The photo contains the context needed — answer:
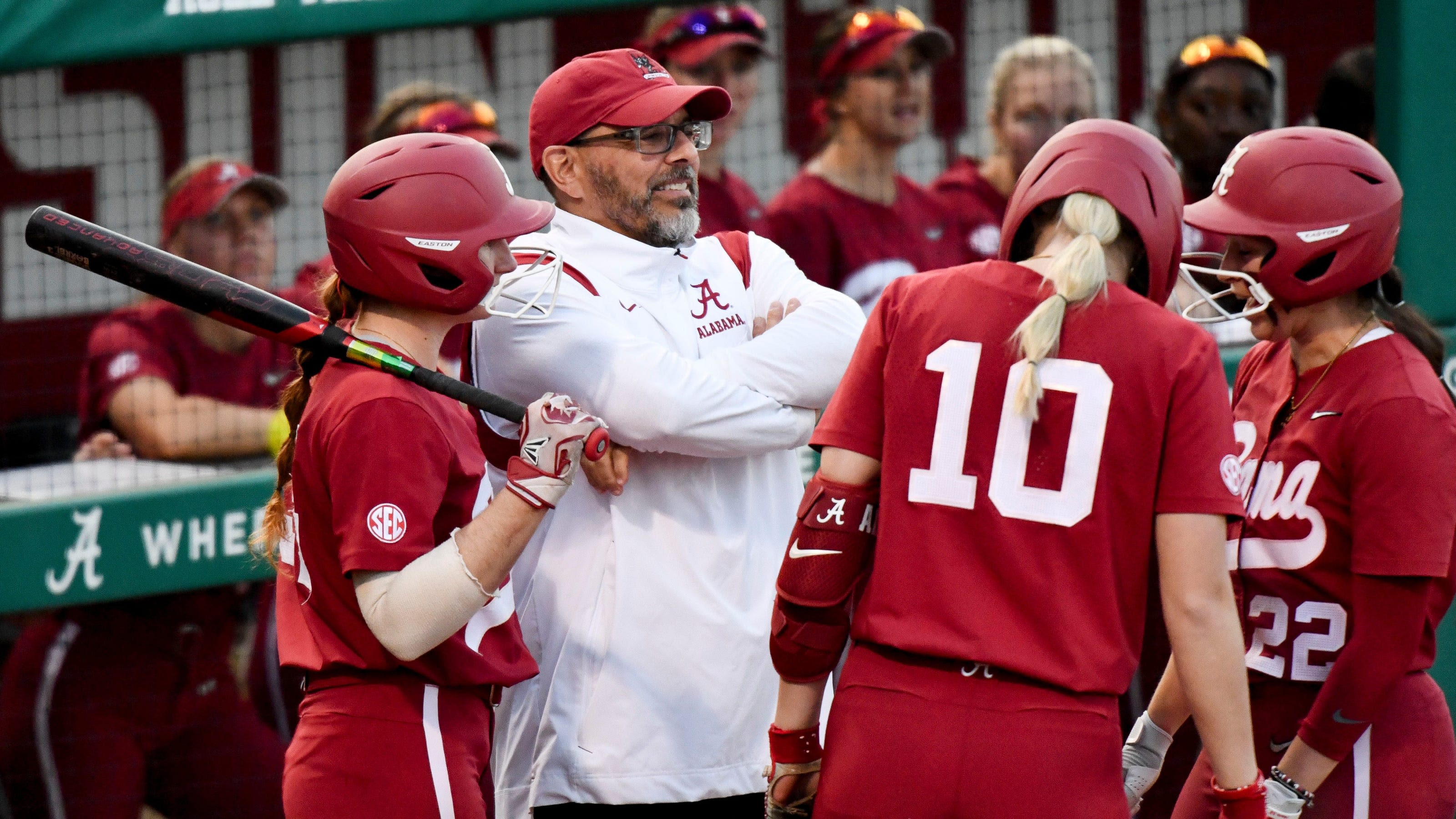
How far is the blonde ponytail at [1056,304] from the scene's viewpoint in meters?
2.11

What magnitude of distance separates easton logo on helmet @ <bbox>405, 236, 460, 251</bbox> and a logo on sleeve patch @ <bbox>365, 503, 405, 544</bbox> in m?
0.41

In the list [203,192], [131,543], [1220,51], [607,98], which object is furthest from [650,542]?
[1220,51]

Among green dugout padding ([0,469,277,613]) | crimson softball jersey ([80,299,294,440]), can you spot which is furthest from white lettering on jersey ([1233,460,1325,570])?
crimson softball jersey ([80,299,294,440])

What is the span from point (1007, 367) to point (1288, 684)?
95cm

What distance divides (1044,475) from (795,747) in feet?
1.87

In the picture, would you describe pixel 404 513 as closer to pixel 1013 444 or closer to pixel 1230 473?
pixel 1013 444

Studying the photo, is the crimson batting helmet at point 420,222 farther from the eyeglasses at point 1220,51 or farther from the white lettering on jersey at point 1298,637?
the eyeglasses at point 1220,51

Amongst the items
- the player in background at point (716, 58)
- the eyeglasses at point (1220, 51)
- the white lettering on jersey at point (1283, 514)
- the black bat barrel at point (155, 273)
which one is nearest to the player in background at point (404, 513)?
the black bat barrel at point (155, 273)

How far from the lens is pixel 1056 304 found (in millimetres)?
2123

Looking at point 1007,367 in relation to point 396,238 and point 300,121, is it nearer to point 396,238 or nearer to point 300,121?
point 396,238

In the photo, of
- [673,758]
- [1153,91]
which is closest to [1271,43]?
[1153,91]

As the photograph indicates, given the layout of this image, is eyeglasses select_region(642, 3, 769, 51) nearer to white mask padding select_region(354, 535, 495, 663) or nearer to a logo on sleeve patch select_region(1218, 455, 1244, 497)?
white mask padding select_region(354, 535, 495, 663)

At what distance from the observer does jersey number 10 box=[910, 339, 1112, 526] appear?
2137 millimetres

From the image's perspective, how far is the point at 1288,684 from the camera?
Answer: 8.87 ft
